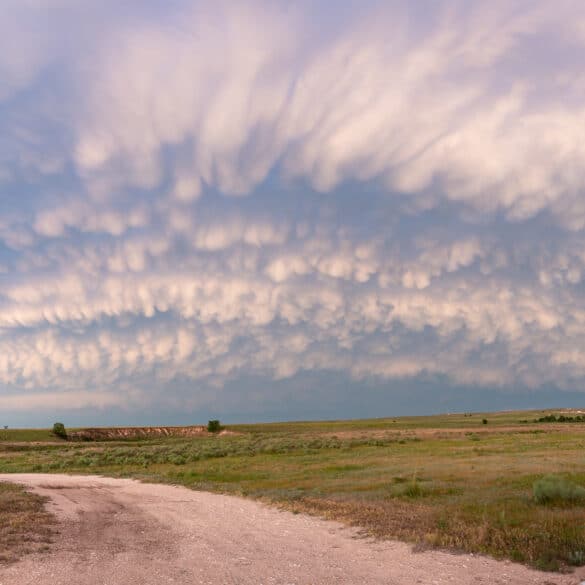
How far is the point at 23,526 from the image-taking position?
1588 centimetres

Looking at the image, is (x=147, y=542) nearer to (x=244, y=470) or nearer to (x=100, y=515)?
(x=100, y=515)

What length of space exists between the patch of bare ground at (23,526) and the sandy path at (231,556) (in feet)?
1.38

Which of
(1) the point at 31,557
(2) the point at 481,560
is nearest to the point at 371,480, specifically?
(2) the point at 481,560

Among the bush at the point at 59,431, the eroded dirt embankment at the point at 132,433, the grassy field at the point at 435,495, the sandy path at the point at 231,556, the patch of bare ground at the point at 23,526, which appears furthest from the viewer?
the eroded dirt embankment at the point at 132,433

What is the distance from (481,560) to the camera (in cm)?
1242

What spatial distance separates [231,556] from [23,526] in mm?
6778

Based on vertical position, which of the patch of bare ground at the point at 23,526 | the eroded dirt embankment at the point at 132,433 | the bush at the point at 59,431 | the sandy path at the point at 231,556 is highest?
the patch of bare ground at the point at 23,526

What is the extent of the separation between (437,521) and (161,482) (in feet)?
65.7

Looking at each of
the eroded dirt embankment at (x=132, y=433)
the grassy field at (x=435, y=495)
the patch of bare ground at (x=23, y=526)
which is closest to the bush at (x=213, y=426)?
the eroded dirt embankment at (x=132, y=433)

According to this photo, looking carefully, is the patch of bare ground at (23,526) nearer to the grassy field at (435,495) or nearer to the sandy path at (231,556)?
the sandy path at (231,556)

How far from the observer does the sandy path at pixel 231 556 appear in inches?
444

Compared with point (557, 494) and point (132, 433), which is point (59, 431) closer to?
point (132, 433)

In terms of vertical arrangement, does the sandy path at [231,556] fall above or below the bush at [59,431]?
above

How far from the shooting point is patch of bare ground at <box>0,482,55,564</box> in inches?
519
